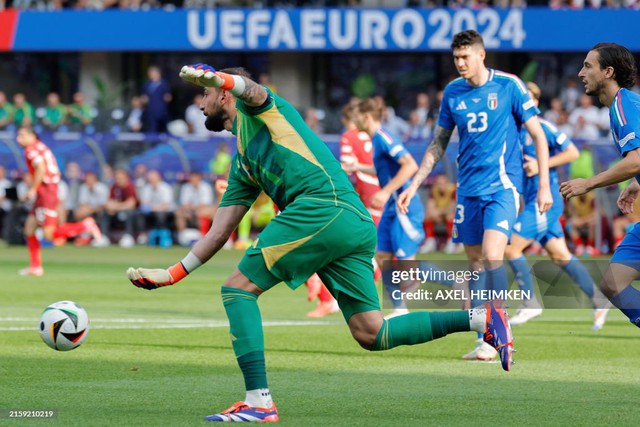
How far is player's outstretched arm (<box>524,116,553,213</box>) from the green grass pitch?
1262 mm

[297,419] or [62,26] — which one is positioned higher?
[62,26]

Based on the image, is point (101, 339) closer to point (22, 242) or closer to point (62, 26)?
point (22, 242)

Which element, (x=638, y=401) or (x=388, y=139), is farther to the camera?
(x=388, y=139)

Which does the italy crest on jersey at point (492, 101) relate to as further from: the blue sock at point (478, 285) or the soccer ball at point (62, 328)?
the soccer ball at point (62, 328)

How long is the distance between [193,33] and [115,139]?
4747 mm

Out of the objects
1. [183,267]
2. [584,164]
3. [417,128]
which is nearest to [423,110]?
[417,128]

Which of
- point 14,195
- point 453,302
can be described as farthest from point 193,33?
point 453,302

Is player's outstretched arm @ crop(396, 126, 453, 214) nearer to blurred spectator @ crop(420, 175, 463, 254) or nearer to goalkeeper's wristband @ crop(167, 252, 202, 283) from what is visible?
goalkeeper's wristband @ crop(167, 252, 202, 283)

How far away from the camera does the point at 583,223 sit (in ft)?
85.2

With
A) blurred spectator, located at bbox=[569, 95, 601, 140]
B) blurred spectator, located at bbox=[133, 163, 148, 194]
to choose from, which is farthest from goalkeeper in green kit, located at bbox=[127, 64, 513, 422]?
blurred spectator, located at bbox=[133, 163, 148, 194]

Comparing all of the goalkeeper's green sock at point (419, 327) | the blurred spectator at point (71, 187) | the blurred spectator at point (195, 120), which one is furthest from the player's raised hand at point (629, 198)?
the blurred spectator at point (195, 120)

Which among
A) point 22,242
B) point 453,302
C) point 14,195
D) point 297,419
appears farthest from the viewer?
point 22,242

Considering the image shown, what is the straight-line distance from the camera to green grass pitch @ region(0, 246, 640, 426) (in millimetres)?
7797

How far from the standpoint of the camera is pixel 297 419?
7543 millimetres
